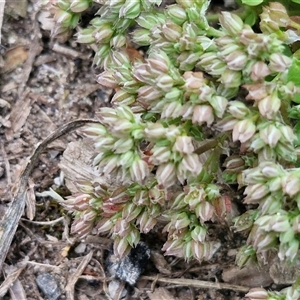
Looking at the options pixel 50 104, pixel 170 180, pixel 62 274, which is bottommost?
pixel 62 274

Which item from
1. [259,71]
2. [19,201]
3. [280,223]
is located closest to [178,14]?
[259,71]

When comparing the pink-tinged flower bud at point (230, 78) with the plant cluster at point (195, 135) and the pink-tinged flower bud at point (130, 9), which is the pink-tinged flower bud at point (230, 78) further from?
the pink-tinged flower bud at point (130, 9)

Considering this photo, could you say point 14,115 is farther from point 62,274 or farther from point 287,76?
point 287,76

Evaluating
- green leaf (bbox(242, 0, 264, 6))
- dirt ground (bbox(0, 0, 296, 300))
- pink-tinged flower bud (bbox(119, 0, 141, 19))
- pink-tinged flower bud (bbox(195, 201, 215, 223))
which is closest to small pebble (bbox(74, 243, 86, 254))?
dirt ground (bbox(0, 0, 296, 300))

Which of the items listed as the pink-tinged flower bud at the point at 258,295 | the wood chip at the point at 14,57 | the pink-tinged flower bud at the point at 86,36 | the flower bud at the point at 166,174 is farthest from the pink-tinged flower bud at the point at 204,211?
the wood chip at the point at 14,57

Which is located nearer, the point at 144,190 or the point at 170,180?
the point at 170,180

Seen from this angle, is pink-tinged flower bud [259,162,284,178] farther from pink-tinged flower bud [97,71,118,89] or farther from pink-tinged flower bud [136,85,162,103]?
pink-tinged flower bud [97,71,118,89]

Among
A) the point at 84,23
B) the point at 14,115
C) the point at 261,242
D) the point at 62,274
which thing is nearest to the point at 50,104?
the point at 14,115
